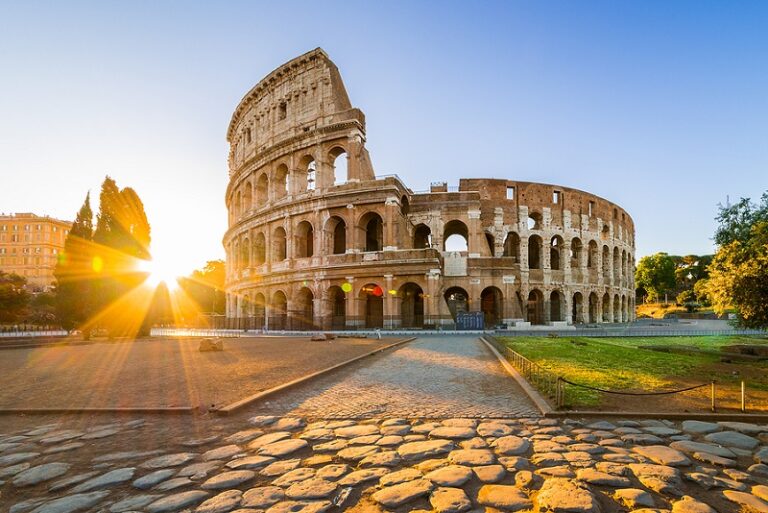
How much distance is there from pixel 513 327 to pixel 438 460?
26.9 m

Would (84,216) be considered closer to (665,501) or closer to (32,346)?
(32,346)

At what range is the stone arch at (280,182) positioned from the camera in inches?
1319

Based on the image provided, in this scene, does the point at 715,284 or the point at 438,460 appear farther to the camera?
the point at 715,284

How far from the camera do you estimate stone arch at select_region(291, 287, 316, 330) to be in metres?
→ 29.9

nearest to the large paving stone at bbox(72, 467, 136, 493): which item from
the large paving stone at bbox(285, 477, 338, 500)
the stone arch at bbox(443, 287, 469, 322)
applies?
the large paving stone at bbox(285, 477, 338, 500)

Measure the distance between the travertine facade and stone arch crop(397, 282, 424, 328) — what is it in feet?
270

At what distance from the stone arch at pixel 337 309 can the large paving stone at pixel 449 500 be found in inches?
1021

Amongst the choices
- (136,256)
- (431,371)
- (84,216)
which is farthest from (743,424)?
(84,216)

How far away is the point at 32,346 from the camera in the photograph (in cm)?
1959

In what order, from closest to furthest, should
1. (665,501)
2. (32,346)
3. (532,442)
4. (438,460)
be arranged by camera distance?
(665,501) → (438,460) → (532,442) → (32,346)

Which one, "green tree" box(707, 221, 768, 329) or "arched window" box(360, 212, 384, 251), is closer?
"green tree" box(707, 221, 768, 329)

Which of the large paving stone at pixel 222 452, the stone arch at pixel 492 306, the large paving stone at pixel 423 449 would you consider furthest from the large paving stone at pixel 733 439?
the stone arch at pixel 492 306

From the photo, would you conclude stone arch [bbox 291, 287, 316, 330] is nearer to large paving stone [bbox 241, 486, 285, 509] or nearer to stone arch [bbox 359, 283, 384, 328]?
stone arch [bbox 359, 283, 384, 328]

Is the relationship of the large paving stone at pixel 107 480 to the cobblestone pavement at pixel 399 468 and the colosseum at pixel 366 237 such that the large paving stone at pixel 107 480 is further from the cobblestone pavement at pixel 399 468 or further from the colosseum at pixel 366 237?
the colosseum at pixel 366 237
